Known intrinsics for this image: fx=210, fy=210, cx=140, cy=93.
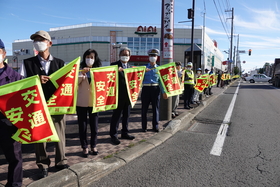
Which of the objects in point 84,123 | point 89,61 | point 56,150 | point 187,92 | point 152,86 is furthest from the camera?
point 187,92

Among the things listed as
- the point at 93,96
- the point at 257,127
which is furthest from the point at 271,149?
the point at 93,96

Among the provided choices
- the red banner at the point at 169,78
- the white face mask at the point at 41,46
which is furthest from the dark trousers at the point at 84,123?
the red banner at the point at 169,78

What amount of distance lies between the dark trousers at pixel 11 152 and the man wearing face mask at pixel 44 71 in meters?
0.44

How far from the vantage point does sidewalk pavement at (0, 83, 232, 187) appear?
2697mm

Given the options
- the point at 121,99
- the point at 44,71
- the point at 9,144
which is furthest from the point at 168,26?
the point at 9,144

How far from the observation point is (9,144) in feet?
7.79

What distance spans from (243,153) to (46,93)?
3576 millimetres

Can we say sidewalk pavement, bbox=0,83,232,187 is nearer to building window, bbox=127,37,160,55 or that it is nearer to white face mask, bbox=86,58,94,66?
white face mask, bbox=86,58,94,66

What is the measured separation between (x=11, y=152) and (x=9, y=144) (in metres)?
0.10

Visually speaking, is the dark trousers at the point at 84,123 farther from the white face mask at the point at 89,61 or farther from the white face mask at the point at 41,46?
the white face mask at the point at 41,46

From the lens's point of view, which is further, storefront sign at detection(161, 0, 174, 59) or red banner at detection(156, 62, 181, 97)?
storefront sign at detection(161, 0, 174, 59)

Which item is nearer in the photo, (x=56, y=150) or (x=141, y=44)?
(x=56, y=150)

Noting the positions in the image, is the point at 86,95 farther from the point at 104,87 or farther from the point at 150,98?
the point at 150,98

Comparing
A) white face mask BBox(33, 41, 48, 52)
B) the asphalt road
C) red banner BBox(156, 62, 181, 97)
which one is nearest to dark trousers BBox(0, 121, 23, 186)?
the asphalt road
